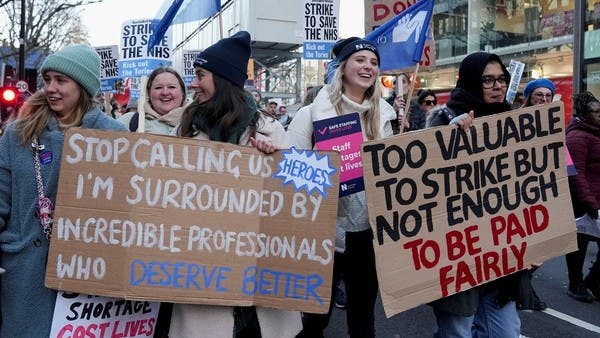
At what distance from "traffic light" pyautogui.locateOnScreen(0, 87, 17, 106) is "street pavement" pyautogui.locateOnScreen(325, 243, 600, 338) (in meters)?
12.7

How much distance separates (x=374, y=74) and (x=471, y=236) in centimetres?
106

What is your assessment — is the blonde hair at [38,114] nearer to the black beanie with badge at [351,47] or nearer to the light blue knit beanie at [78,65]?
the light blue knit beanie at [78,65]

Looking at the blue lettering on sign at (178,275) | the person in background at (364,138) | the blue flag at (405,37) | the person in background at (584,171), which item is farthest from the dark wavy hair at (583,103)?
the blue lettering on sign at (178,275)

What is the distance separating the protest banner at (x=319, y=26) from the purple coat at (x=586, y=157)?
5591 millimetres

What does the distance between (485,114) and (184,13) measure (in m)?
3.88

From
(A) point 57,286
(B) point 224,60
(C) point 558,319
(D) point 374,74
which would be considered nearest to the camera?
(A) point 57,286

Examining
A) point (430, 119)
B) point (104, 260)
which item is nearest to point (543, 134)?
point (430, 119)

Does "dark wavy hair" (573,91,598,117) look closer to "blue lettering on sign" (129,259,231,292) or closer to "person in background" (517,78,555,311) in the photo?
"person in background" (517,78,555,311)

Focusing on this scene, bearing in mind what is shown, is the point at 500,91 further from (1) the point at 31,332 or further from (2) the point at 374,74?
(1) the point at 31,332

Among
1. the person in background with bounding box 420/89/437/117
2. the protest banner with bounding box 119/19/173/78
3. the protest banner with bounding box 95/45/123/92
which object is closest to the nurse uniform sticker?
the person in background with bounding box 420/89/437/117

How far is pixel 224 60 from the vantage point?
2604 millimetres

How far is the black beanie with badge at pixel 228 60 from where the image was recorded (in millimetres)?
2586

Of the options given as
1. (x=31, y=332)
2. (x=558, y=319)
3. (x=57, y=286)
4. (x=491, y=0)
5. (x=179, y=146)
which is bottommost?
(x=558, y=319)

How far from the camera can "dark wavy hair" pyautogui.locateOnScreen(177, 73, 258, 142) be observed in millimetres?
2516
